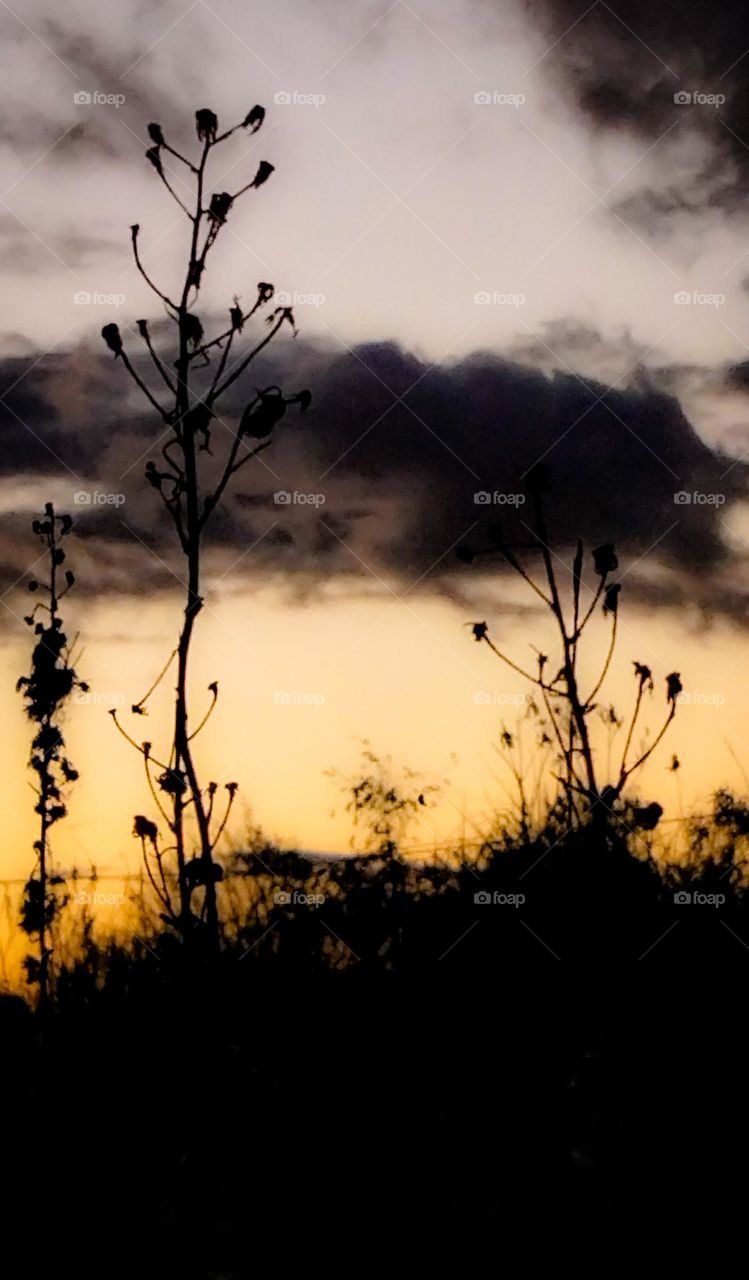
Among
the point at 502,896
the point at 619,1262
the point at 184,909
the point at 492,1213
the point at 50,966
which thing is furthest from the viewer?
the point at 50,966

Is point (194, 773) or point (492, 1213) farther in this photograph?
point (194, 773)

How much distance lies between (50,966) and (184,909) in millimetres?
2010

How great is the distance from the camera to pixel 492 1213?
3.11 metres

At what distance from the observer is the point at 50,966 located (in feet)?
17.0

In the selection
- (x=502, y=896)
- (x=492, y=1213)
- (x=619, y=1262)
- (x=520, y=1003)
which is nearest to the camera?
(x=619, y=1262)

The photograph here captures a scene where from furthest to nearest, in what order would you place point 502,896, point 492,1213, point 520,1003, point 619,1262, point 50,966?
point 50,966, point 502,896, point 520,1003, point 492,1213, point 619,1262

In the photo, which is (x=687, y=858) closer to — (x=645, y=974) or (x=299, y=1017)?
(x=645, y=974)

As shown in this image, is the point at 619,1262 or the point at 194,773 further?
the point at 194,773

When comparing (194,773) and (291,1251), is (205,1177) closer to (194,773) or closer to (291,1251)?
(291,1251)

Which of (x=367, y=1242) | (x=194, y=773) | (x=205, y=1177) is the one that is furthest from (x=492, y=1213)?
(x=194, y=773)

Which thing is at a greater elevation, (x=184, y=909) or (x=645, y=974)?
(x=184, y=909)

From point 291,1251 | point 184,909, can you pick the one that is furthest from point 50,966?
point 291,1251

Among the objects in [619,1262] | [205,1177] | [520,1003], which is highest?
[520,1003]

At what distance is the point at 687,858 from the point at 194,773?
2.09 m
